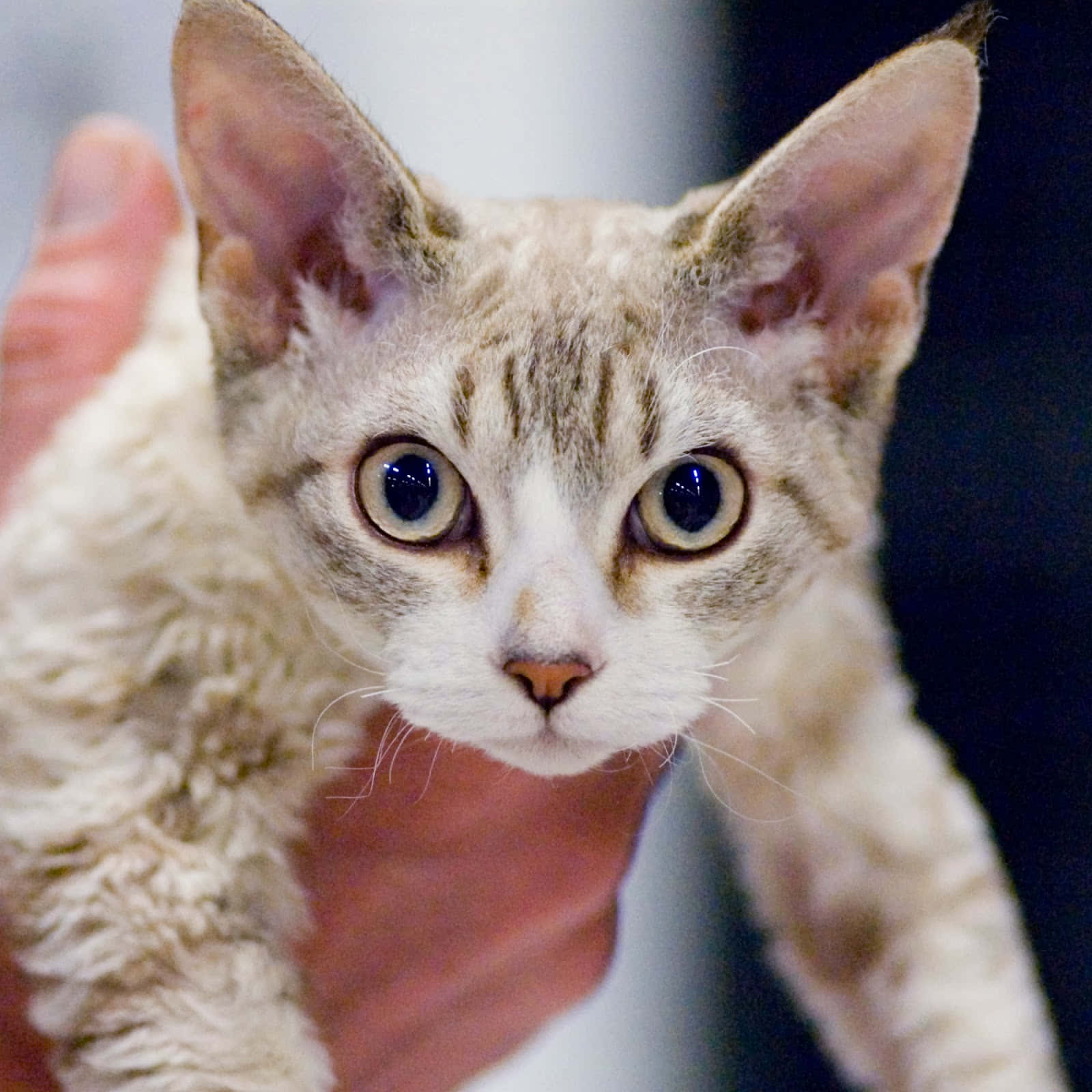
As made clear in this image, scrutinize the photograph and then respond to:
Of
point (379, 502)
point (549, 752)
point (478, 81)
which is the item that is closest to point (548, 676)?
point (549, 752)

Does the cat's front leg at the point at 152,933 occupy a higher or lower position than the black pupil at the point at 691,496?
lower

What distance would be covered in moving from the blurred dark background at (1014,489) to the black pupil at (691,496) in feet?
1.00

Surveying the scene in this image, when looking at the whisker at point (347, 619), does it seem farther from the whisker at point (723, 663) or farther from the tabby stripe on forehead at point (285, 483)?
the whisker at point (723, 663)

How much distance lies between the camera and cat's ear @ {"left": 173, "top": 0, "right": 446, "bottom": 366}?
2.31 ft

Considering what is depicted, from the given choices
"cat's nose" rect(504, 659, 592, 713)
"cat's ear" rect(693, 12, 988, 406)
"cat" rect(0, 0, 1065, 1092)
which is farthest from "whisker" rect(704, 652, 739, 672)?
"cat's ear" rect(693, 12, 988, 406)

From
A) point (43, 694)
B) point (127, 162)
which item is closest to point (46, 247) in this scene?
point (127, 162)

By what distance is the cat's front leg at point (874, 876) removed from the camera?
1126mm

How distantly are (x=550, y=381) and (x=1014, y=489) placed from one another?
2.17ft

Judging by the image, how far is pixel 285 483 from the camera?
81 centimetres

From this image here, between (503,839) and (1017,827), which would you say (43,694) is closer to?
(503,839)

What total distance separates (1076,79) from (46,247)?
3.36ft

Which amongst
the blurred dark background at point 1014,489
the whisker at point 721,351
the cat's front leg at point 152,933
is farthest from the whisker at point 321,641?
the blurred dark background at point 1014,489

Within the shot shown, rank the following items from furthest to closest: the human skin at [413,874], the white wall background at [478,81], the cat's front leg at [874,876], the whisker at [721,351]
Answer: the cat's front leg at [874,876]
the white wall background at [478,81]
the human skin at [413,874]
the whisker at [721,351]

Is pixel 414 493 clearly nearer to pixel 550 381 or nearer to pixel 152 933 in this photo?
pixel 550 381
